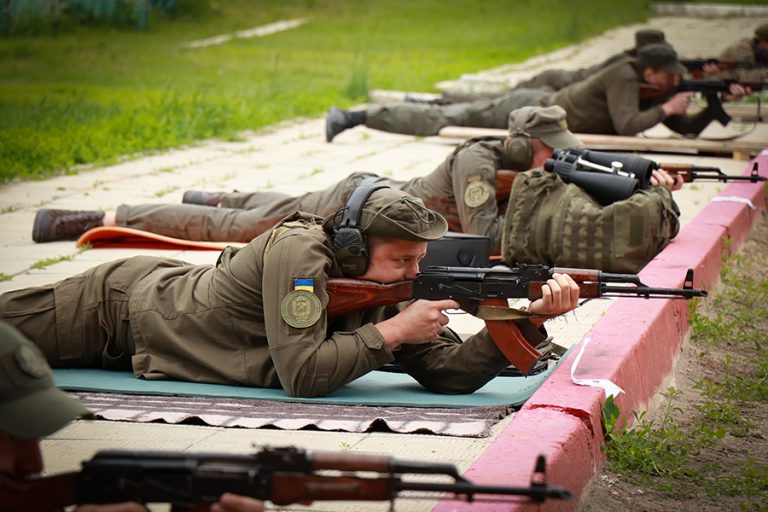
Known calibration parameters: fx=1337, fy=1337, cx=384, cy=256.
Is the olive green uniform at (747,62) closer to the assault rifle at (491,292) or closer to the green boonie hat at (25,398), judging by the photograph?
the assault rifle at (491,292)

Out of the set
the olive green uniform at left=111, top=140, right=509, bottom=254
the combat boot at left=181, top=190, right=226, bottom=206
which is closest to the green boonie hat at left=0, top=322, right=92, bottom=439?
the olive green uniform at left=111, top=140, right=509, bottom=254

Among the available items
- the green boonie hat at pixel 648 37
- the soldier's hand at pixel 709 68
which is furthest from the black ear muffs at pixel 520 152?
the soldier's hand at pixel 709 68

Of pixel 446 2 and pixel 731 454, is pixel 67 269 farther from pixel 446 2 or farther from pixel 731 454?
pixel 446 2

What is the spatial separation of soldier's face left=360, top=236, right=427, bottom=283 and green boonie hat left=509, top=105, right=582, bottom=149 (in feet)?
9.99

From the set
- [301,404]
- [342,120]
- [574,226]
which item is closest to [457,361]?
[301,404]

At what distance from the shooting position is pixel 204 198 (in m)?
9.15

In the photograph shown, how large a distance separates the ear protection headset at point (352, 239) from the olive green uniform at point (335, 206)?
7.67ft

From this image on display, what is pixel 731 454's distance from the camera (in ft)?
16.9

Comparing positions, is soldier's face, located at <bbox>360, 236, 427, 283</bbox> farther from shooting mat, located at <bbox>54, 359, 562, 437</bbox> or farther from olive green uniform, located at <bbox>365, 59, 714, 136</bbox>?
olive green uniform, located at <bbox>365, 59, 714, 136</bbox>

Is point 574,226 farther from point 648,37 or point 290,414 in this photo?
point 648,37

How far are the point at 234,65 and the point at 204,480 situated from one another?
18389 millimetres

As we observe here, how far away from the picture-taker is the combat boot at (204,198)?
29.8 ft

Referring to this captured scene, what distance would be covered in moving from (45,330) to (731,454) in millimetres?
2794

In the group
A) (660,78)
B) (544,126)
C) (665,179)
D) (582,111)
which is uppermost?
(544,126)
